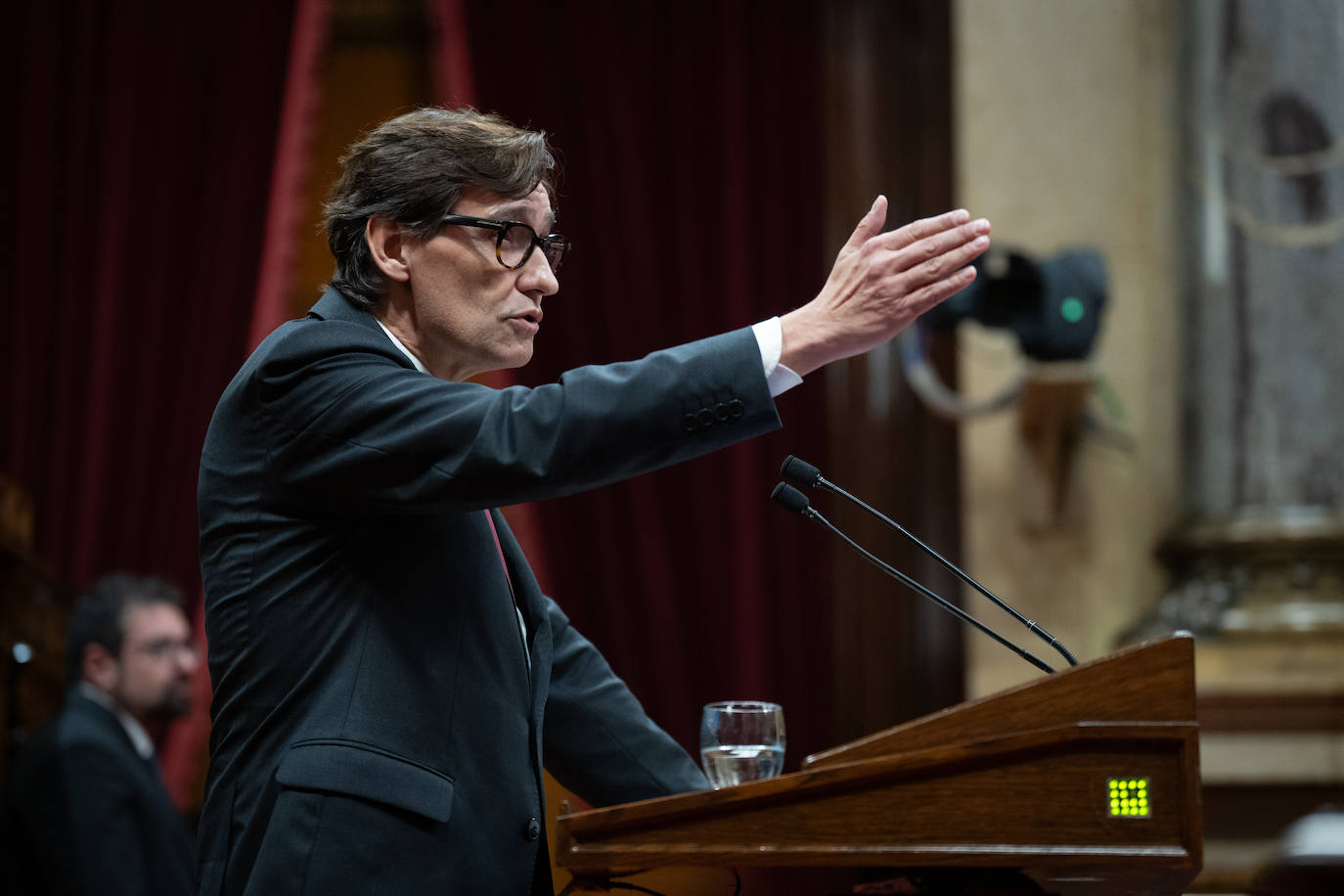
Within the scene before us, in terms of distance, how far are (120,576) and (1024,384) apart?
8.55ft

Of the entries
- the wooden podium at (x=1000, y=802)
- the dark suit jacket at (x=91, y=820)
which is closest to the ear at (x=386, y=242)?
the wooden podium at (x=1000, y=802)

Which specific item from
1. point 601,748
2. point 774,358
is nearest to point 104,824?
point 601,748

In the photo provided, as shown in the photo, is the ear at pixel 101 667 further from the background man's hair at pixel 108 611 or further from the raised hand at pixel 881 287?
the raised hand at pixel 881 287

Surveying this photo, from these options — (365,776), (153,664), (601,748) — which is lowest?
(153,664)

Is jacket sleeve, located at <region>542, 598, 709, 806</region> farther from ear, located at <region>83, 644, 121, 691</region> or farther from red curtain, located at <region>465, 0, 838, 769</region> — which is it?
red curtain, located at <region>465, 0, 838, 769</region>

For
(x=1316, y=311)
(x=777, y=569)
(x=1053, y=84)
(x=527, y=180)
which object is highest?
(x=1053, y=84)

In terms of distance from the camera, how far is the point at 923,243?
1.59m

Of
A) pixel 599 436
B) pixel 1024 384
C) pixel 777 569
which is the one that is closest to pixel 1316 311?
pixel 1024 384

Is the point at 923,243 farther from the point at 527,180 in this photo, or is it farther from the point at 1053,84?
the point at 1053,84

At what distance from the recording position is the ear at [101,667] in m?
4.11

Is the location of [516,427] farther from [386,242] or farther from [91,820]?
[91,820]

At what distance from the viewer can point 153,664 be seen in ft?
13.8

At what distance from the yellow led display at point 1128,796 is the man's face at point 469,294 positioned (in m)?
0.87

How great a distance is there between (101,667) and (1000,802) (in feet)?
10.9
